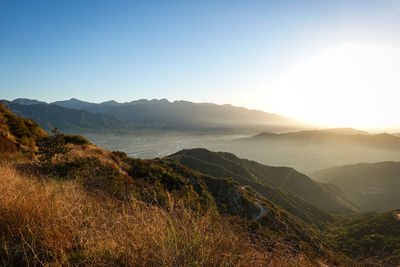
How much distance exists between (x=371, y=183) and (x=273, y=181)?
97.7 m

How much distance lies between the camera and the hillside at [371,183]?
111875 millimetres

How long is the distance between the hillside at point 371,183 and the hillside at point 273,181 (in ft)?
119

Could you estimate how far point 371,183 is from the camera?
138 meters

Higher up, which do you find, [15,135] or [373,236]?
[15,135]

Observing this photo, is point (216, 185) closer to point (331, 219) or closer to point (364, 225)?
point (364, 225)

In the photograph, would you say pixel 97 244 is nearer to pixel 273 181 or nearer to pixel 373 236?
pixel 373 236

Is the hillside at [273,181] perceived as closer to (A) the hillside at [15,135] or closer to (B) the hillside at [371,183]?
(B) the hillside at [371,183]

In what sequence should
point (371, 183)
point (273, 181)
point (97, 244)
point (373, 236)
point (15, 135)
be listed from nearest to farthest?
A: point (97, 244), point (15, 135), point (373, 236), point (273, 181), point (371, 183)

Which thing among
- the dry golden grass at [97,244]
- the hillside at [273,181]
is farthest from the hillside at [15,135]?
the hillside at [273,181]

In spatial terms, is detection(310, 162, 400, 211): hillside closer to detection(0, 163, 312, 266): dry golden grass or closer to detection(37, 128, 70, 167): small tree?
detection(0, 163, 312, 266): dry golden grass

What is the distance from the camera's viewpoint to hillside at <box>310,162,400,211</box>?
112 metres

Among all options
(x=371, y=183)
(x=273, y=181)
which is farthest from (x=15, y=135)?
(x=371, y=183)

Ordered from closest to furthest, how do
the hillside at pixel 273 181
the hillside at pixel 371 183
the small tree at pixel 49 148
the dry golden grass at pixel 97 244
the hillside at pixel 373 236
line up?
the dry golden grass at pixel 97 244 < the small tree at pixel 49 148 < the hillside at pixel 373 236 < the hillside at pixel 273 181 < the hillside at pixel 371 183

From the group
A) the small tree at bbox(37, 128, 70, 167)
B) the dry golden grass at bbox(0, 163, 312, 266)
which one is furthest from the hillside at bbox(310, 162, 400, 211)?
the small tree at bbox(37, 128, 70, 167)
